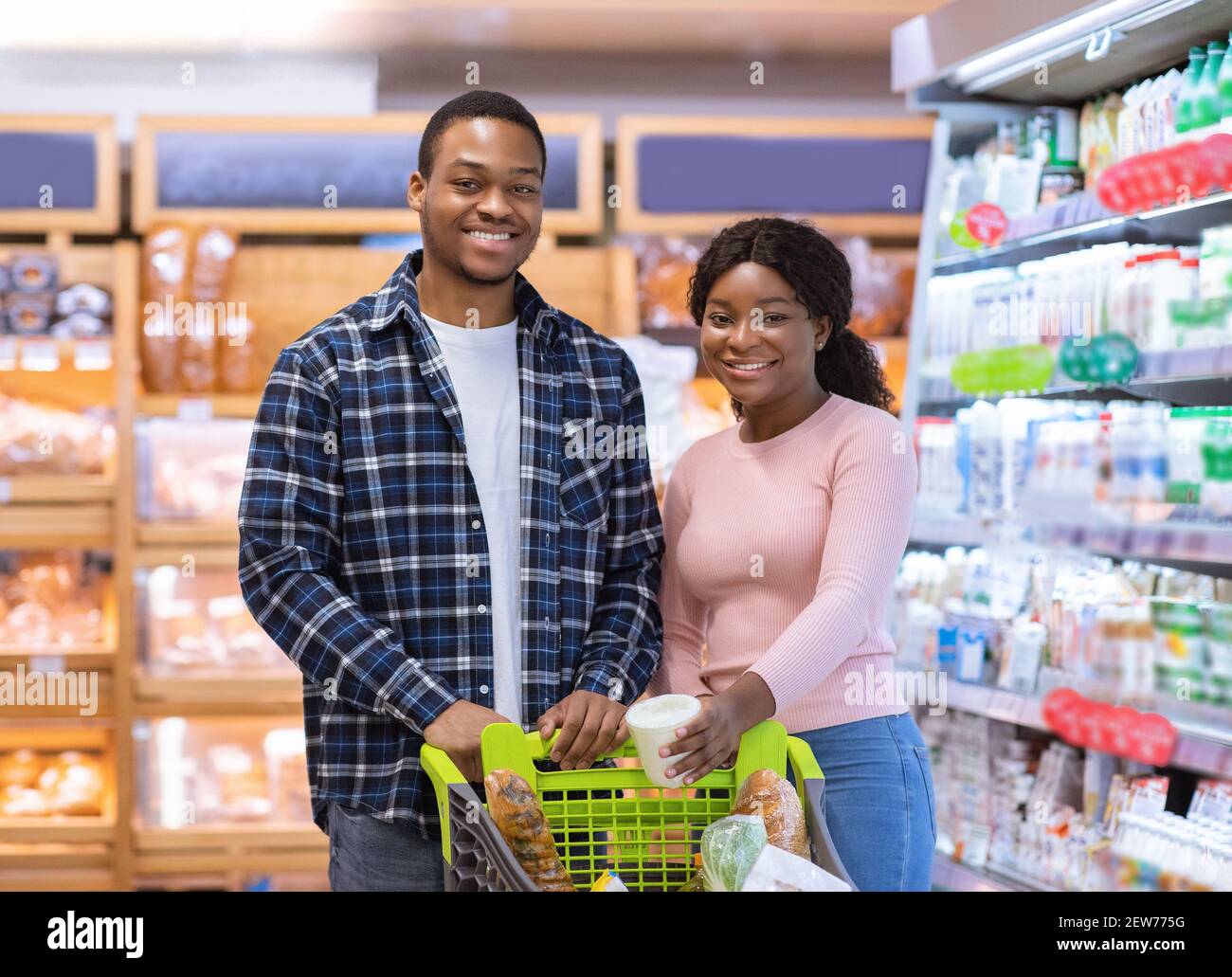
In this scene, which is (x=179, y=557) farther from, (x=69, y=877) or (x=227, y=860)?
(x=69, y=877)

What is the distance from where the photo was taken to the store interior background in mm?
3832

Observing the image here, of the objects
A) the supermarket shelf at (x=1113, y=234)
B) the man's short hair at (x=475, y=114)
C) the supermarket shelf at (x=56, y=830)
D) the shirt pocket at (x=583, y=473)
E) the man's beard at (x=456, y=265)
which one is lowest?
the supermarket shelf at (x=56, y=830)

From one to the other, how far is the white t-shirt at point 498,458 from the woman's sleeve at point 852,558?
0.34 metres

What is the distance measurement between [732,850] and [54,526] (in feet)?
10.1

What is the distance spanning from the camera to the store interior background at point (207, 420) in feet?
12.6

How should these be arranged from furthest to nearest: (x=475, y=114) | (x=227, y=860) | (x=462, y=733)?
(x=227, y=860)
(x=475, y=114)
(x=462, y=733)

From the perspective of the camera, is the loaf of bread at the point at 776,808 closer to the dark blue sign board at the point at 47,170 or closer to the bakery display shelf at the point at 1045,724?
the bakery display shelf at the point at 1045,724

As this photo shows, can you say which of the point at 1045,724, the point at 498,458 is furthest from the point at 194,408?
the point at 1045,724

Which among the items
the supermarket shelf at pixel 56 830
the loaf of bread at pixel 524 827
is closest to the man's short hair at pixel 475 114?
the loaf of bread at pixel 524 827

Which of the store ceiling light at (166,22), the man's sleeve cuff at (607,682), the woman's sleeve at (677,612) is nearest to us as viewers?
the man's sleeve cuff at (607,682)

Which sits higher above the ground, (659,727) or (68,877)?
(659,727)

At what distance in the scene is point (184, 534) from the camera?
3.86 m

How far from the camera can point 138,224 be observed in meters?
3.94
